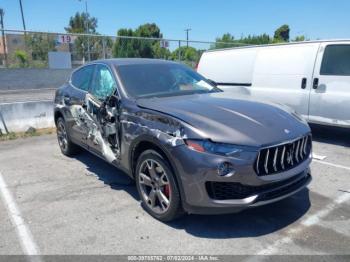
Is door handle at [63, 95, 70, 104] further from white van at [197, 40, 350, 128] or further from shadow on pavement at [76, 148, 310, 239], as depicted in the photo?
white van at [197, 40, 350, 128]

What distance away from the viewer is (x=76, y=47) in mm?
17391

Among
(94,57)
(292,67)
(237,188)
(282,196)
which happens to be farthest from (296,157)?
(94,57)

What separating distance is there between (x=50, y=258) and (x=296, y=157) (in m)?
2.57

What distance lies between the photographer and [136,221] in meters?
3.69

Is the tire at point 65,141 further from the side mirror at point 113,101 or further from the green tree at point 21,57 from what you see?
the green tree at point 21,57

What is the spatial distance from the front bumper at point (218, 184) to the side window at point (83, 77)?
8.47ft

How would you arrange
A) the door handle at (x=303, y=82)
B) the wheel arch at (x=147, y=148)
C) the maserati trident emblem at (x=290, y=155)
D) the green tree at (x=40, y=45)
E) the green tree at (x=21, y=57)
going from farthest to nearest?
the green tree at (x=21, y=57) < the green tree at (x=40, y=45) < the door handle at (x=303, y=82) < the maserati trident emblem at (x=290, y=155) < the wheel arch at (x=147, y=148)

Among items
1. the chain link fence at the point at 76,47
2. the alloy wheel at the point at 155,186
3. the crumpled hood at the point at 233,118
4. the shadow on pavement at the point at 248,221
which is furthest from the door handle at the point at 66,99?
the chain link fence at the point at 76,47

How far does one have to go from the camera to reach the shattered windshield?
423 centimetres

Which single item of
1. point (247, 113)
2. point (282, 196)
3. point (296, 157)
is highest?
point (247, 113)

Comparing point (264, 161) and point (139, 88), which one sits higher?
point (139, 88)

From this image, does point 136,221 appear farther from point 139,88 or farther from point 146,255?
point 139,88

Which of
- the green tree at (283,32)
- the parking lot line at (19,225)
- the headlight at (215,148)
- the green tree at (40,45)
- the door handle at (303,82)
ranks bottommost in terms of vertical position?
the parking lot line at (19,225)

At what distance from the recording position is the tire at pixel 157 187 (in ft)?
10.9
